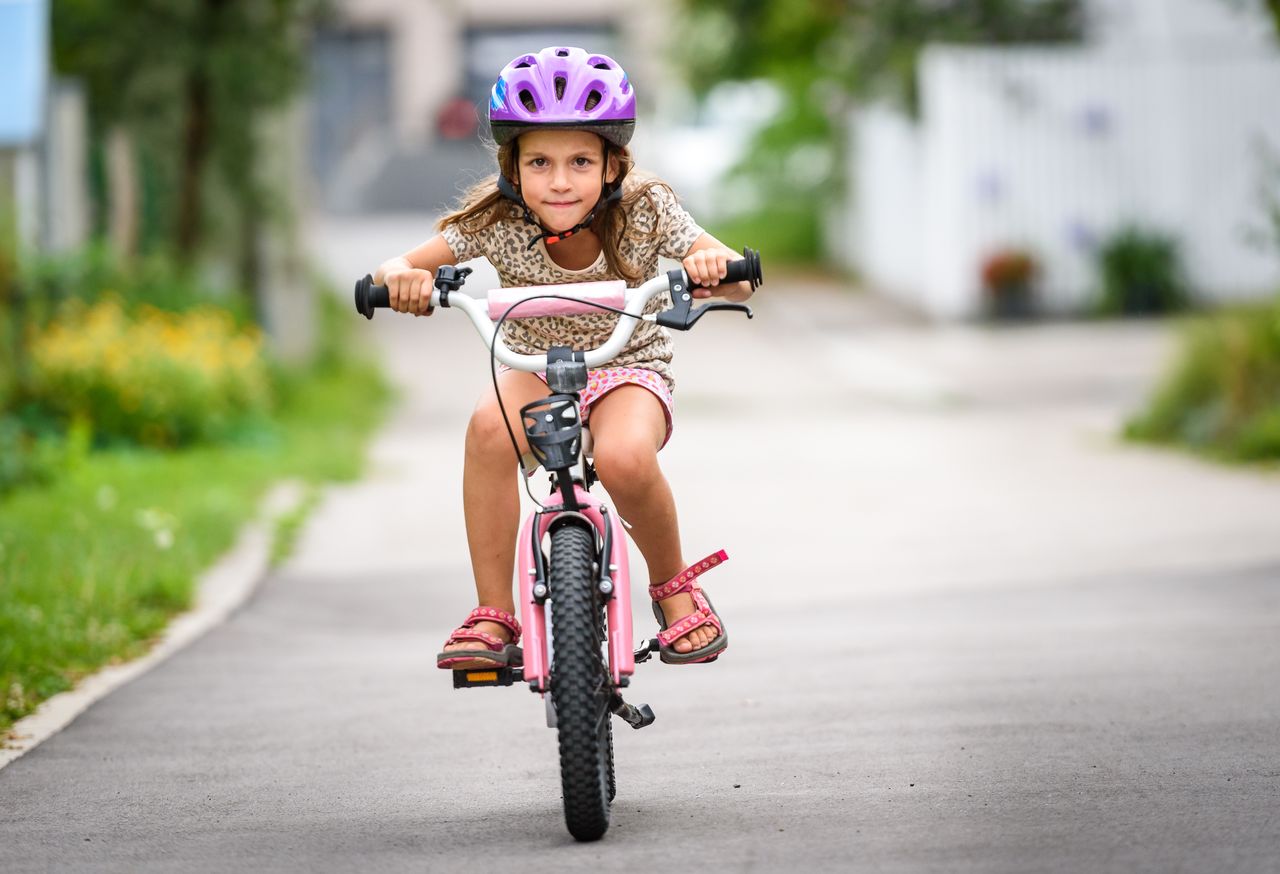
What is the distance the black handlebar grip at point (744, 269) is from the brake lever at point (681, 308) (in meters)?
0.06

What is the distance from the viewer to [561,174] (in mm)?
5078

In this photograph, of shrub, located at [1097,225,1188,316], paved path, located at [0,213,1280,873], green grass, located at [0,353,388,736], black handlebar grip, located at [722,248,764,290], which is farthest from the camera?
shrub, located at [1097,225,1188,316]

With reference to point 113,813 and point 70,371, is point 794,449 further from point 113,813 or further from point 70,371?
point 113,813

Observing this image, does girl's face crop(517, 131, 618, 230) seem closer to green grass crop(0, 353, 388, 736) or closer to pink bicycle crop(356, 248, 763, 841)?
pink bicycle crop(356, 248, 763, 841)

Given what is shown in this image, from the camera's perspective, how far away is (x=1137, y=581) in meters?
9.24

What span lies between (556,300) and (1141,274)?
1917 centimetres

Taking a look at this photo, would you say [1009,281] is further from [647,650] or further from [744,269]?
[744,269]

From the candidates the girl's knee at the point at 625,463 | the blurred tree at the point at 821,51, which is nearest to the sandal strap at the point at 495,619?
the girl's knee at the point at 625,463

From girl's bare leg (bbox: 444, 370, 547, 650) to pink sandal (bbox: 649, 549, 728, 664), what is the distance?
0.38 metres

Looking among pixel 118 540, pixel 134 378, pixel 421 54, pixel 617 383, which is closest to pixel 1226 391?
pixel 134 378

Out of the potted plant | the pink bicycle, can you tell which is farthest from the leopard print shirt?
the potted plant

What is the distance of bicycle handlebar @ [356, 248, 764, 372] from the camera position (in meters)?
4.83

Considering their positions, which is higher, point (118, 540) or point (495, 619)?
point (495, 619)

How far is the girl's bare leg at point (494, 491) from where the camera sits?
16.7ft
